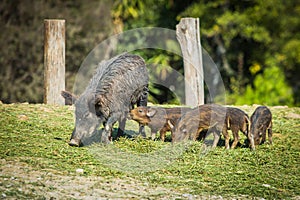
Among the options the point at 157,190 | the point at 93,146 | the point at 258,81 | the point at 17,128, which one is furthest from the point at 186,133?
the point at 258,81

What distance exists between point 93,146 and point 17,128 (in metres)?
1.55

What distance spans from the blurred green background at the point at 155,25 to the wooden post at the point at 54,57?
6.20 metres

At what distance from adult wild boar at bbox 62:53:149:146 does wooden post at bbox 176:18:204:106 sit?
2.20 metres

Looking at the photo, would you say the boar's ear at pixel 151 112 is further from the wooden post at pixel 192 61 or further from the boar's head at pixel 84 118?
the wooden post at pixel 192 61

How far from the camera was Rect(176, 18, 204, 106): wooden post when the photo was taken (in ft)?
39.5

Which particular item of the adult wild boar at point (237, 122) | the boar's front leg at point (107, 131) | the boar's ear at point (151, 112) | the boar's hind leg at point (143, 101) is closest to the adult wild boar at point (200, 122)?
the adult wild boar at point (237, 122)

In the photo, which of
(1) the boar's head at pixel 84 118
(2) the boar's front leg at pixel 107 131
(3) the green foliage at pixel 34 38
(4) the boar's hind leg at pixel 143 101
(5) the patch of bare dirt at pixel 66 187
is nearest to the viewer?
(5) the patch of bare dirt at pixel 66 187

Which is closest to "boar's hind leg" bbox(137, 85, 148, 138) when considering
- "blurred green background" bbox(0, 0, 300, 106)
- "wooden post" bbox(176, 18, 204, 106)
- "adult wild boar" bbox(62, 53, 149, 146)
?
"adult wild boar" bbox(62, 53, 149, 146)

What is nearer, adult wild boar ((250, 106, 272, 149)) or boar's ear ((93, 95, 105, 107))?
boar's ear ((93, 95, 105, 107))

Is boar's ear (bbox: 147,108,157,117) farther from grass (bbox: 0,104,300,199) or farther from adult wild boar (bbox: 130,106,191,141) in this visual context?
grass (bbox: 0,104,300,199)

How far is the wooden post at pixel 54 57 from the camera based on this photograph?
12078mm

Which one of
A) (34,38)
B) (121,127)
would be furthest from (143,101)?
(34,38)

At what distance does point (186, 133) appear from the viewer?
923cm

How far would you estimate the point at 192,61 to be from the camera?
39.7 feet
